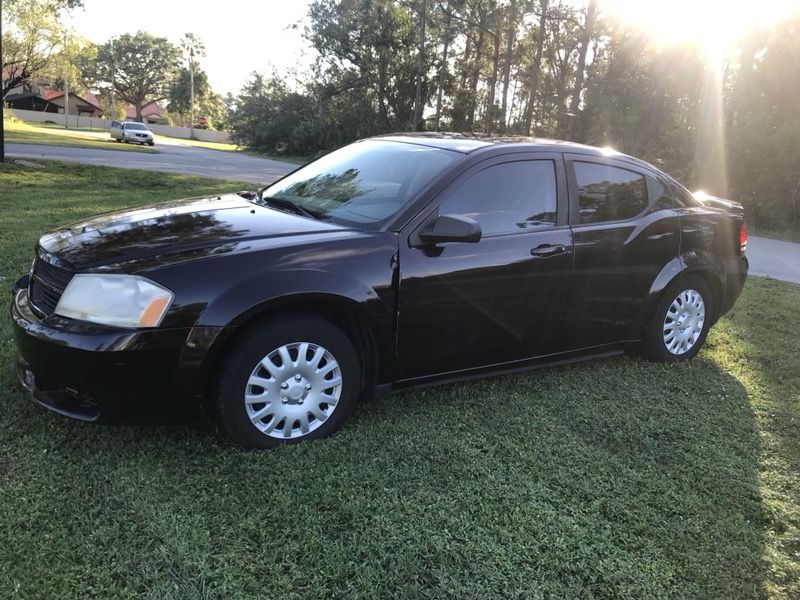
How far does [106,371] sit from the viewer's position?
2682 millimetres

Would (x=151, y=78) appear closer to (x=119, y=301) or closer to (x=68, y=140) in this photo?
(x=68, y=140)

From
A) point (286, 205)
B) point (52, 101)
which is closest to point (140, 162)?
point (286, 205)

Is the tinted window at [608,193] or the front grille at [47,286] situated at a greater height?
the tinted window at [608,193]

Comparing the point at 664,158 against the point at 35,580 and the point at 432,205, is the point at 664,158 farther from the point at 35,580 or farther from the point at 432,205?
the point at 35,580

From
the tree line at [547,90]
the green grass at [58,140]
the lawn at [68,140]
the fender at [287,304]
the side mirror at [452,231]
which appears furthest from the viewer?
the lawn at [68,140]

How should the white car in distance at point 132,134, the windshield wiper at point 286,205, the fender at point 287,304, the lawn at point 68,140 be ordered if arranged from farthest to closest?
the white car in distance at point 132,134 → the lawn at point 68,140 → the windshield wiper at point 286,205 → the fender at point 287,304

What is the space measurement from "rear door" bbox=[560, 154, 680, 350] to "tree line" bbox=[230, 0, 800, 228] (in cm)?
1274

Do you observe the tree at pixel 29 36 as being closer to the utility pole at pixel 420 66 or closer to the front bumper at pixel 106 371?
the utility pole at pixel 420 66

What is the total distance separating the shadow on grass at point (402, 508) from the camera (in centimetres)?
233

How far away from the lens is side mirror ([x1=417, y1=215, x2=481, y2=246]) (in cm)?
322

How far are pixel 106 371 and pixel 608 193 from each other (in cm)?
325

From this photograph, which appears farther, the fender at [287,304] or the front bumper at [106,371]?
the fender at [287,304]

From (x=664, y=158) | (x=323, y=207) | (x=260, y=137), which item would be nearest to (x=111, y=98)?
(x=260, y=137)

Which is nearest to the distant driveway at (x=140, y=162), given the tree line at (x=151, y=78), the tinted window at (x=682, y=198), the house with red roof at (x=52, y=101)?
the tinted window at (x=682, y=198)
